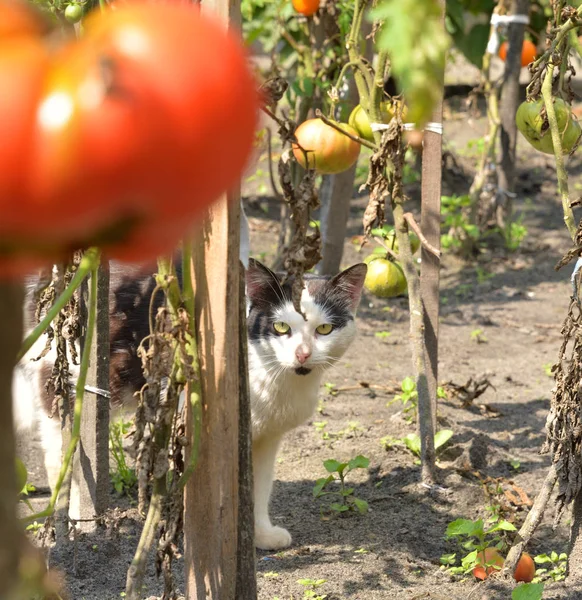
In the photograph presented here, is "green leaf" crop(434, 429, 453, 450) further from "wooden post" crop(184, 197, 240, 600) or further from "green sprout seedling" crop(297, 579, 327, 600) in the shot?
"wooden post" crop(184, 197, 240, 600)

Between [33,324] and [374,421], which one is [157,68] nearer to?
[33,324]

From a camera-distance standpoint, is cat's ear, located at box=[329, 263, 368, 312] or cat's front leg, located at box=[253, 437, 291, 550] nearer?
cat's front leg, located at box=[253, 437, 291, 550]

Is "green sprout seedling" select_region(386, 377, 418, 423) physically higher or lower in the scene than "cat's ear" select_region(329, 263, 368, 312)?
lower

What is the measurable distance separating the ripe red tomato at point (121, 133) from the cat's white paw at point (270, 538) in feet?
7.29

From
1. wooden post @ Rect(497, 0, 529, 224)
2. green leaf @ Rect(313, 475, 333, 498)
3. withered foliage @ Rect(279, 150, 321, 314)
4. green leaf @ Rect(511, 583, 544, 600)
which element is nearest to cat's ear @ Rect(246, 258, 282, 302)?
green leaf @ Rect(313, 475, 333, 498)

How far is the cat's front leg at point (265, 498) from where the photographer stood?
2.62m

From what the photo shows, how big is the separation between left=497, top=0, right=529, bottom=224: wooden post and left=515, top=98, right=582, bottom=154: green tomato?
11.6 ft

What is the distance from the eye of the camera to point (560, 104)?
201cm

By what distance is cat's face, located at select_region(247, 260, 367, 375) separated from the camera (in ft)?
8.66

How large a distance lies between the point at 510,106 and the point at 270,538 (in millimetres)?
3904

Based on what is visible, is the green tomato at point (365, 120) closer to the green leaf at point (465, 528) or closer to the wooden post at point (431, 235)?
the wooden post at point (431, 235)

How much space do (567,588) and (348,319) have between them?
113 cm

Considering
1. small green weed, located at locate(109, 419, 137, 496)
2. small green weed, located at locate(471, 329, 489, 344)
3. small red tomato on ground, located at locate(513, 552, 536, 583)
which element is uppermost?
small green weed, located at locate(471, 329, 489, 344)

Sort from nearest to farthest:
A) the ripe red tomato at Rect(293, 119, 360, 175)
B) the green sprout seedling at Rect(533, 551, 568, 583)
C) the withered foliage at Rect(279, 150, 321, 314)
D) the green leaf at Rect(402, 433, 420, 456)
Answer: the withered foliage at Rect(279, 150, 321, 314), the green sprout seedling at Rect(533, 551, 568, 583), the ripe red tomato at Rect(293, 119, 360, 175), the green leaf at Rect(402, 433, 420, 456)
